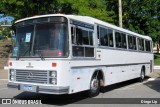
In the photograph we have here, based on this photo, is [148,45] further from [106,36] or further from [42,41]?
[42,41]

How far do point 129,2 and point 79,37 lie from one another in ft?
77.1

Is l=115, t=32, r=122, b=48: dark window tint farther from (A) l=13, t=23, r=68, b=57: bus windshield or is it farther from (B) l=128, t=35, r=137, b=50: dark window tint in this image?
(A) l=13, t=23, r=68, b=57: bus windshield

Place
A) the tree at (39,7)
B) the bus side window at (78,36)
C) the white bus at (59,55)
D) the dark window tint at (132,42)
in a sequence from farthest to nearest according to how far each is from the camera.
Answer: the tree at (39,7) < the dark window tint at (132,42) < the bus side window at (78,36) < the white bus at (59,55)

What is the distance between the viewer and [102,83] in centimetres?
1224

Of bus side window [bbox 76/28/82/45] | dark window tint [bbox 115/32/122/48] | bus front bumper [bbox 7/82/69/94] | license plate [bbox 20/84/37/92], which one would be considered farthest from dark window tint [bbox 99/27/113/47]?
license plate [bbox 20/84/37/92]

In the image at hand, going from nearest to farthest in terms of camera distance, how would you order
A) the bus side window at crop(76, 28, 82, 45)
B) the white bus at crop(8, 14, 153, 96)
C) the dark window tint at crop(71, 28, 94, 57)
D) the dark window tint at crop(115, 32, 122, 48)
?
the white bus at crop(8, 14, 153, 96) → the dark window tint at crop(71, 28, 94, 57) → the bus side window at crop(76, 28, 82, 45) → the dark window tint at crop(115, 32, 122, 48)

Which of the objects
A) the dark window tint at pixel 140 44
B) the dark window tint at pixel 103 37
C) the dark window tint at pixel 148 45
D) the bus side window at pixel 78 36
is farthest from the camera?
Result: the dark window tint at pixel 148 45

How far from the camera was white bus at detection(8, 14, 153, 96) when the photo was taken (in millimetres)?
9648

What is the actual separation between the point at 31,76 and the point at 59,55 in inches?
47.2

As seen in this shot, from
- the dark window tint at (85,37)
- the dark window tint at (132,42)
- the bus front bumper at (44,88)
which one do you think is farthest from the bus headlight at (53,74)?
the dark window tint at (132,42)

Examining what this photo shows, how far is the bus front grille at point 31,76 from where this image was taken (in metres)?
9.76

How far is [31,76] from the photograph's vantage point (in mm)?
10055

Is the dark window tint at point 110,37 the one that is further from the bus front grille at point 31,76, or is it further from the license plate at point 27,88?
the license plate at point 27,88

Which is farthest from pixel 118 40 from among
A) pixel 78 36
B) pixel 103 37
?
pixel 78 36
